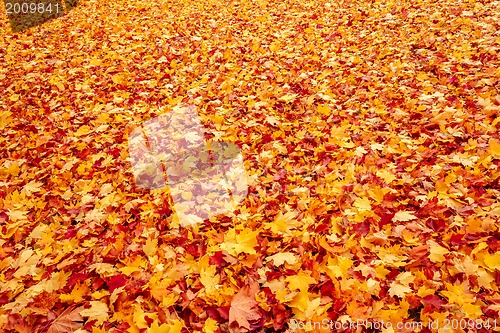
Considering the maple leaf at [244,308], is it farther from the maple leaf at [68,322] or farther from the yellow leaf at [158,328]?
the maple leaf at [68,322]

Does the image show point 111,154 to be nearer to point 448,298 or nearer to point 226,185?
point 226,185

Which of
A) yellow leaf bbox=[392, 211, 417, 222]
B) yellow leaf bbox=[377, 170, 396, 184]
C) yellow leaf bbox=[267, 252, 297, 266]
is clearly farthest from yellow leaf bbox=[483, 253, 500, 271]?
yellow leaf bbox=[267, 252, 297, 266]

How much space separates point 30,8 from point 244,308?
350 inches

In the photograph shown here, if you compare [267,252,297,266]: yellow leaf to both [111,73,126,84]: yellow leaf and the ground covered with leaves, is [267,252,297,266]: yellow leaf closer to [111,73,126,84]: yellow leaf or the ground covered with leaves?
the ground covered with leaves

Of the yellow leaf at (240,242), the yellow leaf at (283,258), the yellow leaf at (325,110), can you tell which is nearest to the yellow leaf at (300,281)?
the yellow leaf at (283,258)

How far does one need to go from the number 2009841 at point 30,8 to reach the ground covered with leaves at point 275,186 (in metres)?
2.72

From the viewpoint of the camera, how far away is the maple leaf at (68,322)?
1849 mm

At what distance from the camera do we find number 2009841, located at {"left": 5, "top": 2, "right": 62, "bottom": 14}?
739 cm

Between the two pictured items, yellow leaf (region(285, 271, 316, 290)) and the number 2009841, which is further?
the number 2009841

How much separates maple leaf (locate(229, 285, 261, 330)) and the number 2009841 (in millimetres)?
7978

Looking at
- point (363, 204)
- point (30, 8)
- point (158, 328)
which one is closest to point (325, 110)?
point (363, 204)

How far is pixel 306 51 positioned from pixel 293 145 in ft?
7.63

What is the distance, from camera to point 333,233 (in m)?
2.26

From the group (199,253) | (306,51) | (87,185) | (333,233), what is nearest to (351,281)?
(333,233)
